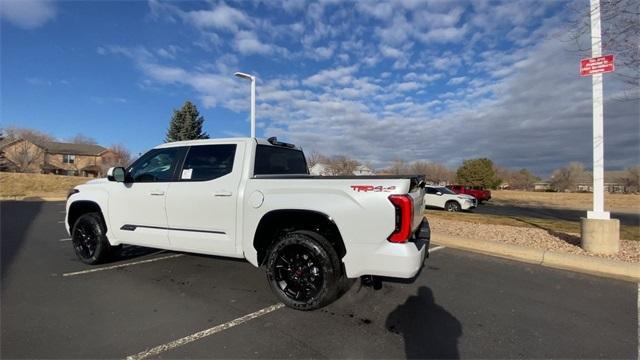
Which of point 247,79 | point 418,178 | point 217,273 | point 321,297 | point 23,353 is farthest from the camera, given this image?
point 247,79

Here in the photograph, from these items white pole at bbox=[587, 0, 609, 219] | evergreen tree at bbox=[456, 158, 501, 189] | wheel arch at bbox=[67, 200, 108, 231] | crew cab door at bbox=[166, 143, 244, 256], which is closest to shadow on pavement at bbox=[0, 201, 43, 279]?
wheel arch at bbox=[67, 200, 108, 231]

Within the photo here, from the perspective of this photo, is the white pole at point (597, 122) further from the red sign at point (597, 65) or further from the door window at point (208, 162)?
the door window at point (208, 162)

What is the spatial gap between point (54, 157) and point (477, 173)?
237ft

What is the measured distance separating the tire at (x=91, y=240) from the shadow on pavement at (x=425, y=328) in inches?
182

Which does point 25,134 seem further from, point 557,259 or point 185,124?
point 557,259

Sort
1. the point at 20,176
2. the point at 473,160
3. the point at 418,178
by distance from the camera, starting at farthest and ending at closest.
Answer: the point at 473,160 < the point at 20,176 < the point at 418,178

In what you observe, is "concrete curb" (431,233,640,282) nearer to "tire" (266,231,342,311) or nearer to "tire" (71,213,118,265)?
"tire" (266,231,342,311)

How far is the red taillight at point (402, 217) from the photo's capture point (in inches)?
140

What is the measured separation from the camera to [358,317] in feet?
13.1

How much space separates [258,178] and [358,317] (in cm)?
201

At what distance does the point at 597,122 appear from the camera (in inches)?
274

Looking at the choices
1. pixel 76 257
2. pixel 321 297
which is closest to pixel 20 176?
pixel 76 257

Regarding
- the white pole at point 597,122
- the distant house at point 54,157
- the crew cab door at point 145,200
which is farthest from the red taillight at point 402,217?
the distant house at point 54,157

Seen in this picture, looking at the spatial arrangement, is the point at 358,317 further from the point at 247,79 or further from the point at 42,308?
the point at 247,79
